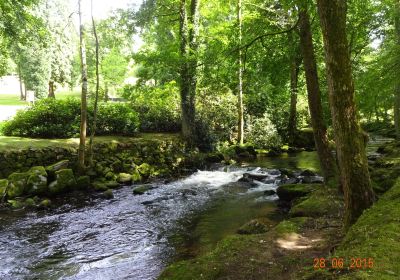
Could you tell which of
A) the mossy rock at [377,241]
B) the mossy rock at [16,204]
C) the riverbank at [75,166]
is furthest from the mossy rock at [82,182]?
the mossy rock at [377,241]

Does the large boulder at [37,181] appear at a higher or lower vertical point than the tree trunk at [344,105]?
lower

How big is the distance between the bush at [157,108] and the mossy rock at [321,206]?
10151 millimetres

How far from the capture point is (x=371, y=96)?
10.7 meters

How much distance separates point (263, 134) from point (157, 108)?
22.0 ft

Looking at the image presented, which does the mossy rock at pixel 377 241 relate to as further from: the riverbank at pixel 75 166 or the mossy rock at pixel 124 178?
the mossy rock at pixel 124 178

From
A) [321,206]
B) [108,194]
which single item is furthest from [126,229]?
[321,206]

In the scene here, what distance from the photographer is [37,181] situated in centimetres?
1027

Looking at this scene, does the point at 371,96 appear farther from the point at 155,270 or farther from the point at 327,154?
the point at 155,270

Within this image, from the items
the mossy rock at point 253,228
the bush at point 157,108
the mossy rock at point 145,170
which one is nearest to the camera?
the mossy rock at point 253,228

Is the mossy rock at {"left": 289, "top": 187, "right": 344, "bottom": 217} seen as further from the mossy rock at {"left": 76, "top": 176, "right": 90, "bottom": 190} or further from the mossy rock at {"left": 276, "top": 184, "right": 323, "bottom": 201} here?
the mossy rock at {"left": 76, "top": 176, "right": 90, "bottom": 190}

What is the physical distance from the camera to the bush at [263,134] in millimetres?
20031

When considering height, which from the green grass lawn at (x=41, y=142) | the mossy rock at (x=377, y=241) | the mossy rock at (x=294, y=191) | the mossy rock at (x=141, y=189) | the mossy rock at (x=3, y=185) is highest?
the green grass lawn at (x=41, y=142)

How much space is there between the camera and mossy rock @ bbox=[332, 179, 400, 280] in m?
3.07

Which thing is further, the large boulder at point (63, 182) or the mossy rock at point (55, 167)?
the mossy rock at point (55, 167)
